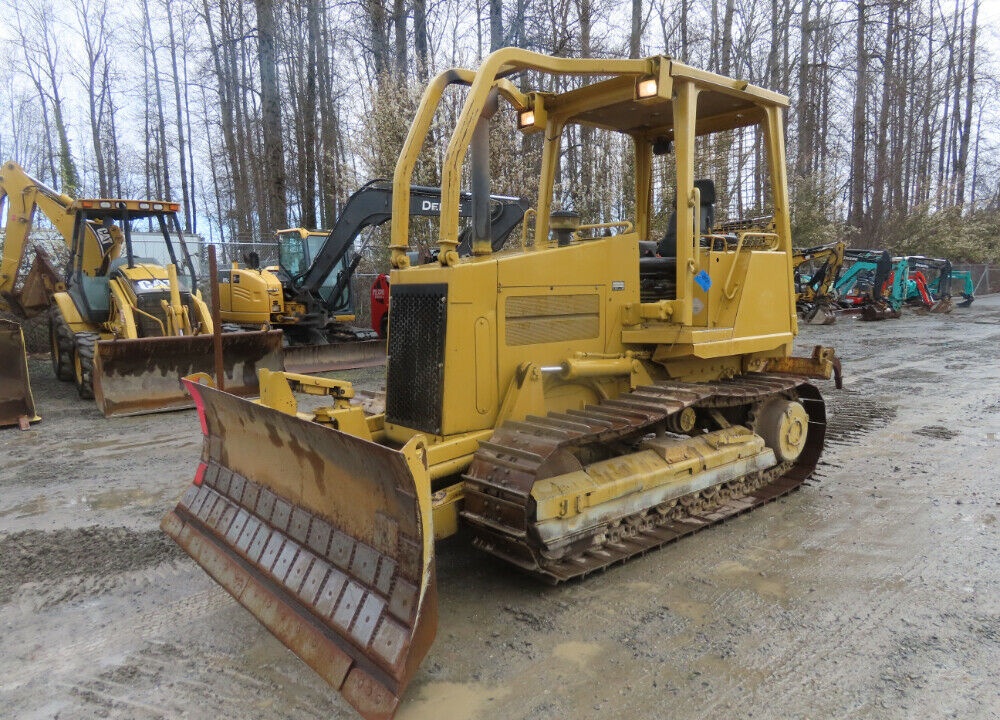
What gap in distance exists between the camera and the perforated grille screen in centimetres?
382

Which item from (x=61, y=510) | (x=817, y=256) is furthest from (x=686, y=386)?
(x=817, y=256)

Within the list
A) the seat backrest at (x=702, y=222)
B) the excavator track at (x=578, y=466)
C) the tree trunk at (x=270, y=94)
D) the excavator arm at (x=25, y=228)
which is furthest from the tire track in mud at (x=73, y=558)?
the tree trunk at (x=270, y=94)

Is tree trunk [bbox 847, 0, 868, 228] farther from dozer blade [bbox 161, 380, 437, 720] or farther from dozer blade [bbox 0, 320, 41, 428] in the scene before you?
dozer blade [bbox 161, 380, 437, 720]

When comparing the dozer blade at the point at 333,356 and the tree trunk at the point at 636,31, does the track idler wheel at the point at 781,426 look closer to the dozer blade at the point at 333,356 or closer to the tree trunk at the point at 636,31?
the dozer blade at the point at 333,356

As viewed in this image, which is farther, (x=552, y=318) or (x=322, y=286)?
(x=322, y=286)

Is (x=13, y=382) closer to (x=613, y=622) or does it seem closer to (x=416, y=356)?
(x=416, y=356)

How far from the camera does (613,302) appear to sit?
450 cm

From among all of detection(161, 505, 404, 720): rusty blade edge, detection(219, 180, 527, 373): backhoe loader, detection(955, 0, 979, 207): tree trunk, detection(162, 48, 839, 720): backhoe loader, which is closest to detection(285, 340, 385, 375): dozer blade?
detection(219, 180, 527, 373): backhoe loader

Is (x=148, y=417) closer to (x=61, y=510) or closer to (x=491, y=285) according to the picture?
(x=61, y=510)

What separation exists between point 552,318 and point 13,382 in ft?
22.9

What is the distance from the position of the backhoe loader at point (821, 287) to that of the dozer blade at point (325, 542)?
16772 millimetres

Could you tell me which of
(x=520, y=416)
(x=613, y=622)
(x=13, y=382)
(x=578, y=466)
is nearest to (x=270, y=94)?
(x=13, y=382)

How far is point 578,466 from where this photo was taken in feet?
12.7

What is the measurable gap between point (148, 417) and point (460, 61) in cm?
1340
